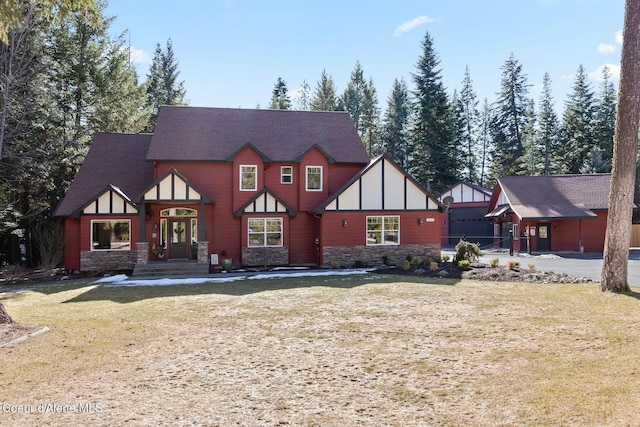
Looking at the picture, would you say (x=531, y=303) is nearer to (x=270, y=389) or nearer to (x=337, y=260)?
(x=270, y=389)

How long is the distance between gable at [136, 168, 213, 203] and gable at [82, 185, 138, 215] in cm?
157

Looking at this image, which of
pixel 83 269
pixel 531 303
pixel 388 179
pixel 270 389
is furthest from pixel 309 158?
pixel 270 389

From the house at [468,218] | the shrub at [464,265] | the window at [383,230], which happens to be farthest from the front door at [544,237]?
the shrub at [464,265]

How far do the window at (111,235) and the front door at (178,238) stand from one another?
72.4 inches

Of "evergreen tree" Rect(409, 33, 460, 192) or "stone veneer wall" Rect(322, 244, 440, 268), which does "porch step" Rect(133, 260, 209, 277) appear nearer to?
"stone veneer wall" Rect(322, 244, 440, 268)

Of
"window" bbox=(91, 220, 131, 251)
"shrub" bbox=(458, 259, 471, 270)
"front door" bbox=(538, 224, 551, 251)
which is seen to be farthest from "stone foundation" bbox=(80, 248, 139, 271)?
"front door" bbox=(538, 224, 551, 251)

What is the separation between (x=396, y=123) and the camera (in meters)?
52.3

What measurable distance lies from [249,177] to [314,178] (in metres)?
3.29

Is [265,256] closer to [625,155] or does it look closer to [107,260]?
[107,260]

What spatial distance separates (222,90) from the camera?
41219 millimetres

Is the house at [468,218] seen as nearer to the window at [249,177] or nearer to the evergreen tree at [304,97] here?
the window at [249,177]

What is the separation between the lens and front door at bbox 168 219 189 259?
19.8 meters

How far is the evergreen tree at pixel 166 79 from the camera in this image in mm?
42156

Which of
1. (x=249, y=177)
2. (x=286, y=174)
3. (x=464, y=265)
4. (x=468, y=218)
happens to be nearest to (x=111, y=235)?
(x=249, y=177)
